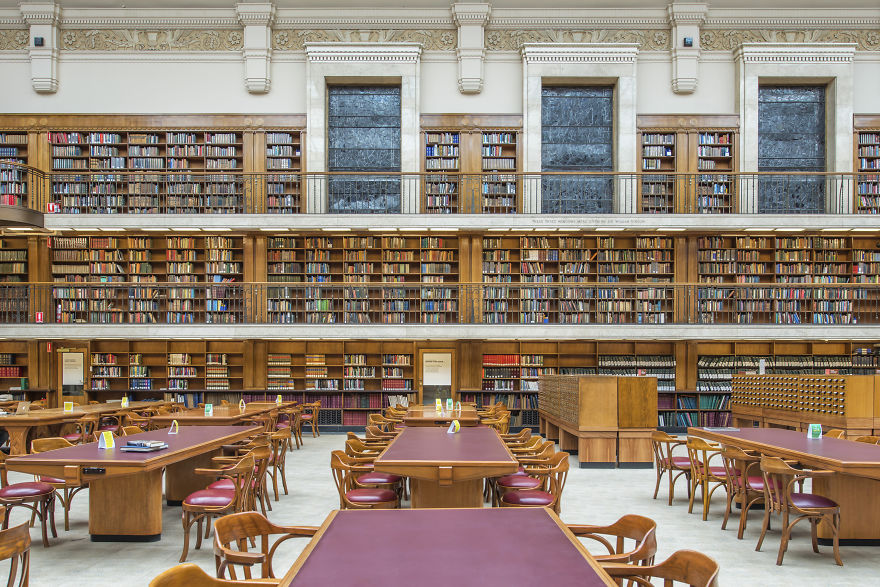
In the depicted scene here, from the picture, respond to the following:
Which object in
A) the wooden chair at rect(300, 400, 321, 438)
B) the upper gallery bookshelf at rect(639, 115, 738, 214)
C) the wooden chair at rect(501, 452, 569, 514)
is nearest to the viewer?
the wooden chair at rect(501, 452, 569, 514)

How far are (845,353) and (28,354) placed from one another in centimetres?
1474

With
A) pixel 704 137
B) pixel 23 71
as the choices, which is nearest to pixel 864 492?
pixel 704 137

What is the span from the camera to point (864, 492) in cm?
501

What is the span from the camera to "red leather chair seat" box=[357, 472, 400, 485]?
524cm

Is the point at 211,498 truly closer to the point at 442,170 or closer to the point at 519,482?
the point at 519,482

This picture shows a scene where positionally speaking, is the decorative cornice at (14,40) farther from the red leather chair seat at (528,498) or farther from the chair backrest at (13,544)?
the red leather chair seat at (528,498)

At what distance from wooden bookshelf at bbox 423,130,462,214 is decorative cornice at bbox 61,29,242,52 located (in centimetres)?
416

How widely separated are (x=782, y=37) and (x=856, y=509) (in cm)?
1081

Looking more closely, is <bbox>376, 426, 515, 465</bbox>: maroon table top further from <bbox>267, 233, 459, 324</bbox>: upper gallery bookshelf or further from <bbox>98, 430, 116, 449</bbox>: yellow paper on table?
<bbox>267, 233, 459, 324</bbox>: upper gallery bookshelf

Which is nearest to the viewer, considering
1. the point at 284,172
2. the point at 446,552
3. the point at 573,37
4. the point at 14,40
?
the point at 446,552

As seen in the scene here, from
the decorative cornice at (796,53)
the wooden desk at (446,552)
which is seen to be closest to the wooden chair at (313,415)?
the wooden desk at (446,552)

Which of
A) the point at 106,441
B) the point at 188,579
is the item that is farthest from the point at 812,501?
the point at 106,441

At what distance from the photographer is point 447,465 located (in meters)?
4.31

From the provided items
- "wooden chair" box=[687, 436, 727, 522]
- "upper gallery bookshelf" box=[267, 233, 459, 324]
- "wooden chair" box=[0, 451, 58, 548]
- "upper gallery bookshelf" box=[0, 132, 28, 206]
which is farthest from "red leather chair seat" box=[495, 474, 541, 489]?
"upper gallery bookshelf" box=[0, 132, 28, 206]
